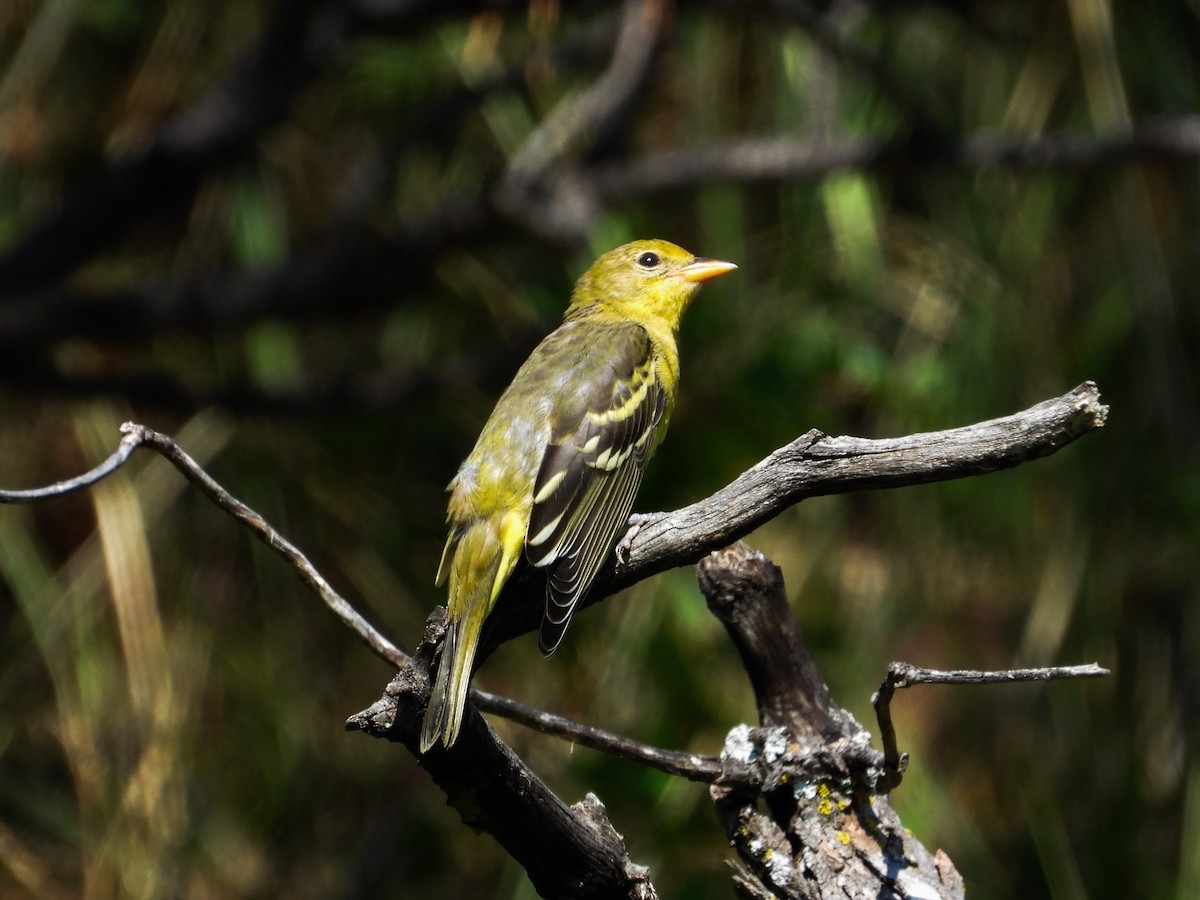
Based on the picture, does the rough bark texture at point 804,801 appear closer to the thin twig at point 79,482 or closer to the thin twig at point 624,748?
the thin twig at point 624,748

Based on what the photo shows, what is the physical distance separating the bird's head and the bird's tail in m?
1.13

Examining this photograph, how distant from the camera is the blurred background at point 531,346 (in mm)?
4793

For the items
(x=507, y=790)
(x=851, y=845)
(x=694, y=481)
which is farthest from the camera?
(x=694, y=481)

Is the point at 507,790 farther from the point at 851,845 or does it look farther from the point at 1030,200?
the point at 1030,200

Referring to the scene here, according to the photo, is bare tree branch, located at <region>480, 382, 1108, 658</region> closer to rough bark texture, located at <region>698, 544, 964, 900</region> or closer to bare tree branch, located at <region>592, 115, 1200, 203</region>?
rough bark texture, located at <region>698, 544, 964, 900</region>

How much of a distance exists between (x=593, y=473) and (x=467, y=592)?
506 mm

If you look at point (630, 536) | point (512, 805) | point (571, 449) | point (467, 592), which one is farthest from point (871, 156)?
point (512, 805)

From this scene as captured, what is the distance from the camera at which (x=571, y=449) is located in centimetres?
329

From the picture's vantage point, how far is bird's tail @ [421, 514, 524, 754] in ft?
6.89

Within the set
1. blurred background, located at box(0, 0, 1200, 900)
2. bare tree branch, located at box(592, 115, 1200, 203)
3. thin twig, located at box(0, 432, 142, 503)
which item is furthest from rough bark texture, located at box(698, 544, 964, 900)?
bare tree branch, located at box(592, 115, 1200, 203)

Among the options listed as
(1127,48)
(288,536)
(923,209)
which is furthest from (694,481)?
(1127,48)

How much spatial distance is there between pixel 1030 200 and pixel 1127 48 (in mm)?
606

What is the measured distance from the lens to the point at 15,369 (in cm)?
504

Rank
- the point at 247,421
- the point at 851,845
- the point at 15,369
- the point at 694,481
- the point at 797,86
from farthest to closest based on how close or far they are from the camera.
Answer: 1. the point at 797,86
2. the point at 247,421
3. the point at 15,369
4. the point at 694,481
5. the point at 851,845
